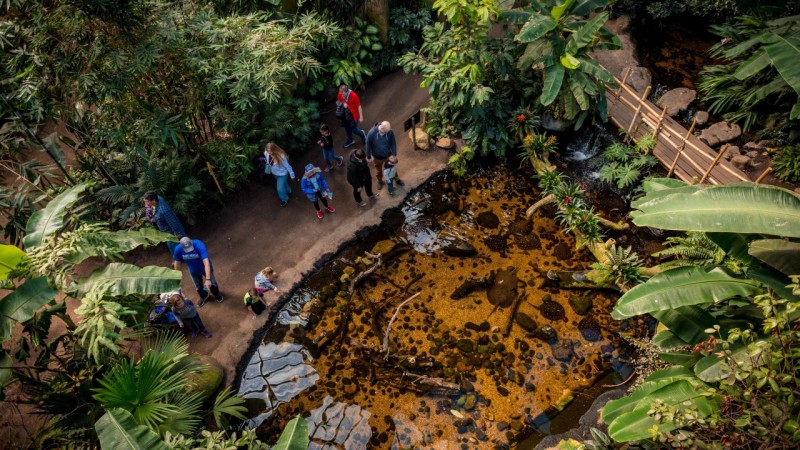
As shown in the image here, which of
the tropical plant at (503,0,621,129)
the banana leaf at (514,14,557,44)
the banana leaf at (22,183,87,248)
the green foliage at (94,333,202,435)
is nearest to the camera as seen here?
the green foliage at (94,333,202,435)

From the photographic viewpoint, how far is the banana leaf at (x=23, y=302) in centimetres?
480

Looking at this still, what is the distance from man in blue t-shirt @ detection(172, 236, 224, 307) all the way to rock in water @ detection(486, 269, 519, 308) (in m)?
4.92

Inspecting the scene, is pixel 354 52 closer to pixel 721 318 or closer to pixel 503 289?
pixel 503 289

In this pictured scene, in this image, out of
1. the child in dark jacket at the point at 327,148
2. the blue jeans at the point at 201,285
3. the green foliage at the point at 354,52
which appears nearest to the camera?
the blue jeans at the point at 201,285

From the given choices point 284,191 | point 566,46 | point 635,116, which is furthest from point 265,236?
point 635,116

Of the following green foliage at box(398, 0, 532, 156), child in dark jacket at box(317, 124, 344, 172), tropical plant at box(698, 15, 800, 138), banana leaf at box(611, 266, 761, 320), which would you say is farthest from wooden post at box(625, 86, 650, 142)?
child in dark jacket at box(317, 124, 344, 172)

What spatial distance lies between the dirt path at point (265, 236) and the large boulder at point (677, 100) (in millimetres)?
5868

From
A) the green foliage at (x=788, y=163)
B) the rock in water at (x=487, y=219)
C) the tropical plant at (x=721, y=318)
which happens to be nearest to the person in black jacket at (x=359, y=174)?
the rock in water at (x=487, y=219)

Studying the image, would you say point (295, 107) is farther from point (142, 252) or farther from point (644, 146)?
point (644, 146)

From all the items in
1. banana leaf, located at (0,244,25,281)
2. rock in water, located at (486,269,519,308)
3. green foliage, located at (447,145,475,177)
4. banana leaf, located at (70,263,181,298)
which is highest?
banana leaf, located at (0,244,25,281)

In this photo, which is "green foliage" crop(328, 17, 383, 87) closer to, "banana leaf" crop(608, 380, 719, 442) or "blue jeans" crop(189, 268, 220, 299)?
"blue jeans" crop(189, 268, 220, 299)

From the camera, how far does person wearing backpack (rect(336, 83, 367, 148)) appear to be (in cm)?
958

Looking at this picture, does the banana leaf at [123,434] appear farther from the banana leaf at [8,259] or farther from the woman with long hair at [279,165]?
the woman with long hair at [279,165]

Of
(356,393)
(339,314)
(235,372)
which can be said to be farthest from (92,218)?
(356,393)
